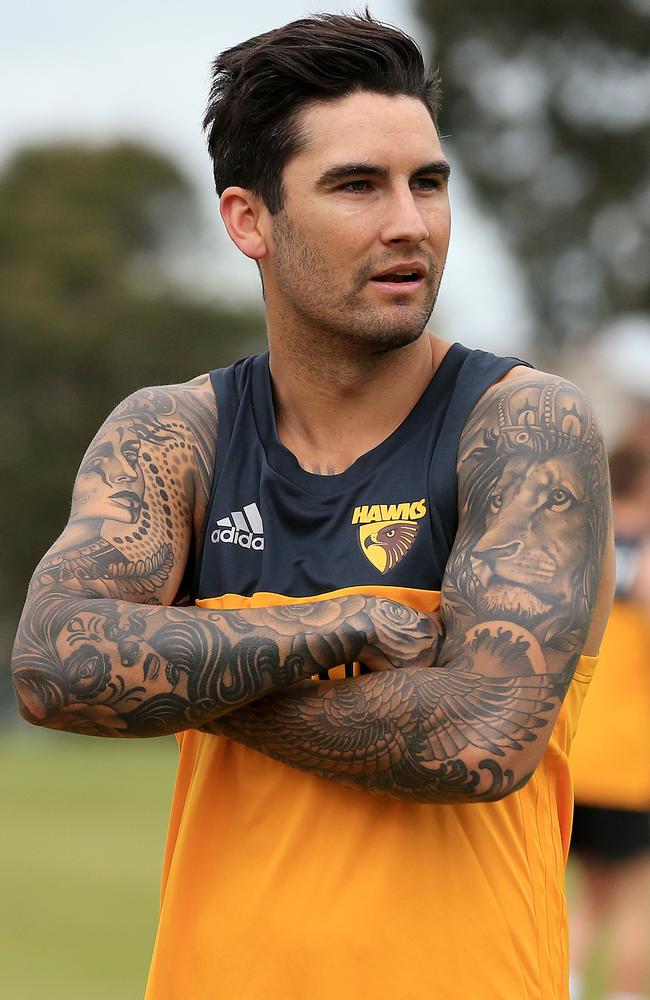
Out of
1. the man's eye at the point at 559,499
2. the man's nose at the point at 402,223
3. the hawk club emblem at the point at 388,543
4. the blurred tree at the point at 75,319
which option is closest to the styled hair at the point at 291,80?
the man's nose at the point at 402,223

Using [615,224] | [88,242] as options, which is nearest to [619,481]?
[615,224]

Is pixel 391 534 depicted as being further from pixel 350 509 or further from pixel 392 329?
pixel 392 329

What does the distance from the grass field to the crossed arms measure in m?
5.61

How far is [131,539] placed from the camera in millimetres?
3330

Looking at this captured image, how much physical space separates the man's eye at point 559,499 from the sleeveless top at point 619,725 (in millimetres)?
3992

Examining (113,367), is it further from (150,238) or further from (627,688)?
(627,688)

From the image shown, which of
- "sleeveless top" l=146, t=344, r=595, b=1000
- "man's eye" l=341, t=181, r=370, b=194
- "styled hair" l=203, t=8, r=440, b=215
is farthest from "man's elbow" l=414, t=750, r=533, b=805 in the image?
"styled hair" l=203, t=8, r=440, b=215

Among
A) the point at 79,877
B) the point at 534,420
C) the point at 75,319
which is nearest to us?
the point at 534,420

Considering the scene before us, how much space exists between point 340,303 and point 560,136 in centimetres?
3653

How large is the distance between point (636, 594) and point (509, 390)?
393cm

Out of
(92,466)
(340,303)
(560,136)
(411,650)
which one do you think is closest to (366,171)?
(340,303)

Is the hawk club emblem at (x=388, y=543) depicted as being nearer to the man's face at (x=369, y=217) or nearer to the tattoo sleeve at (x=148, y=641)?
the tattoo sleeve at (x=148, y=641)

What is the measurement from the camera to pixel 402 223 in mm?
3273

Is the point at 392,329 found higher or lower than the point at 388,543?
higher
